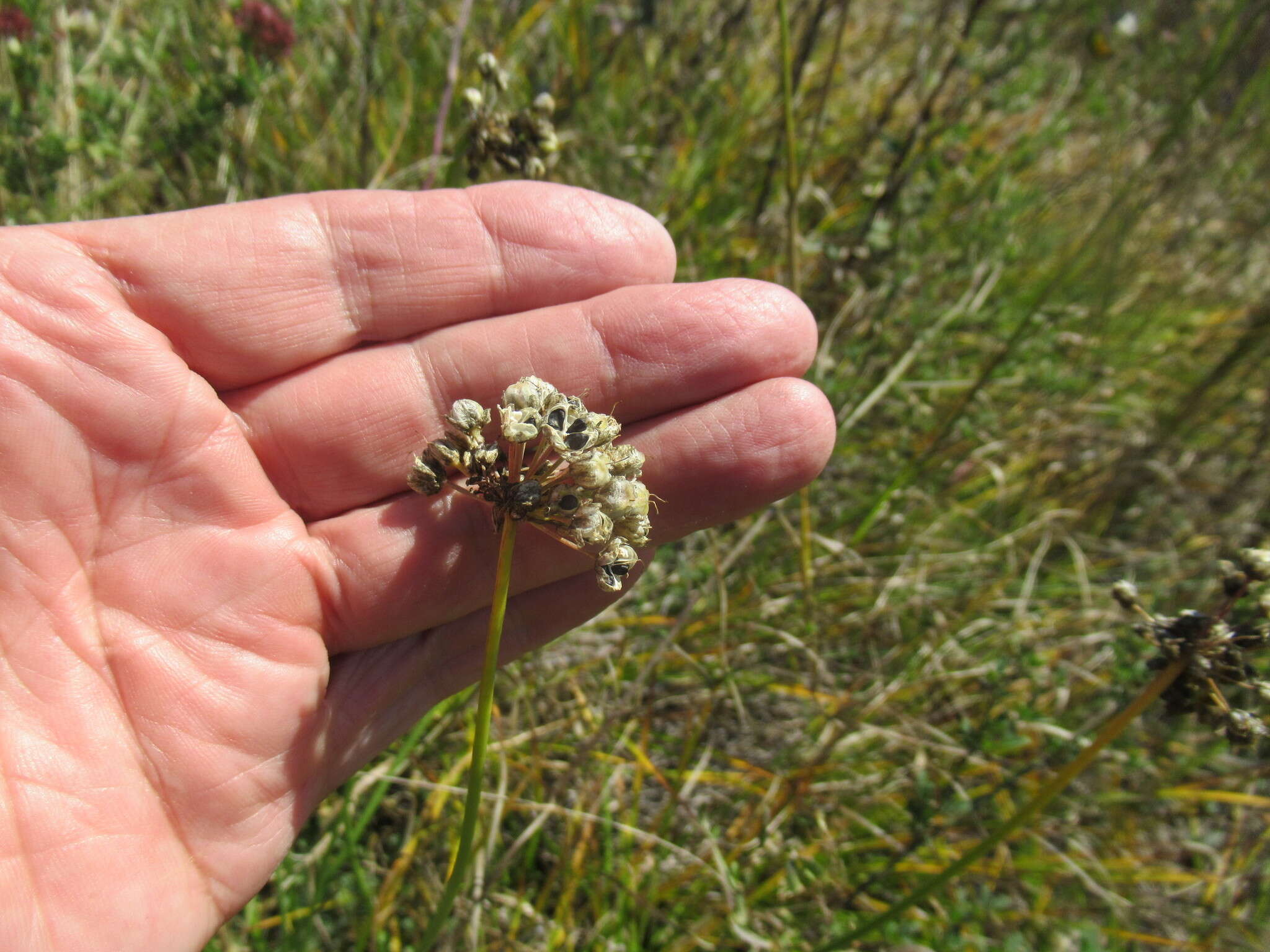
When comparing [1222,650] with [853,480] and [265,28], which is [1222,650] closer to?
[853,480]

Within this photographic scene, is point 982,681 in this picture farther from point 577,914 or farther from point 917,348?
point 577,914

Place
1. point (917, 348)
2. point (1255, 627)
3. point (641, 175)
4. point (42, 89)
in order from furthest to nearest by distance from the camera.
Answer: point (641, 175), point (917, 348), point (42, 89), point (1255, 627)

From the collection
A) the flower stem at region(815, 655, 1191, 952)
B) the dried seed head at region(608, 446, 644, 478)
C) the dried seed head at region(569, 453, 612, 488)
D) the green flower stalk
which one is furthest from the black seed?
the flower stem at region(815, 655, 1191, 952)

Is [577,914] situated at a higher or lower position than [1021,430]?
lower

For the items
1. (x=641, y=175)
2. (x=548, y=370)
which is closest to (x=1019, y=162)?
(x=641, y=175)

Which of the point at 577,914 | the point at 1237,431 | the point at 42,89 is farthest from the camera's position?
the point at 1237,431

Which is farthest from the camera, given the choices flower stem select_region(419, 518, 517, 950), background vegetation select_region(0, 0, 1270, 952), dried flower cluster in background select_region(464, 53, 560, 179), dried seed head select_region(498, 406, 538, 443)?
background vegetation select_region(0, 0, 1270, 952)

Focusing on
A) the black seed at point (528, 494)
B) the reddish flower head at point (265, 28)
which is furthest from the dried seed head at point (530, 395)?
the reddish flower head at point (265, 28)

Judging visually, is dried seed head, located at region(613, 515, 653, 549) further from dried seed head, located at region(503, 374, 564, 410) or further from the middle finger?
the middle finger
